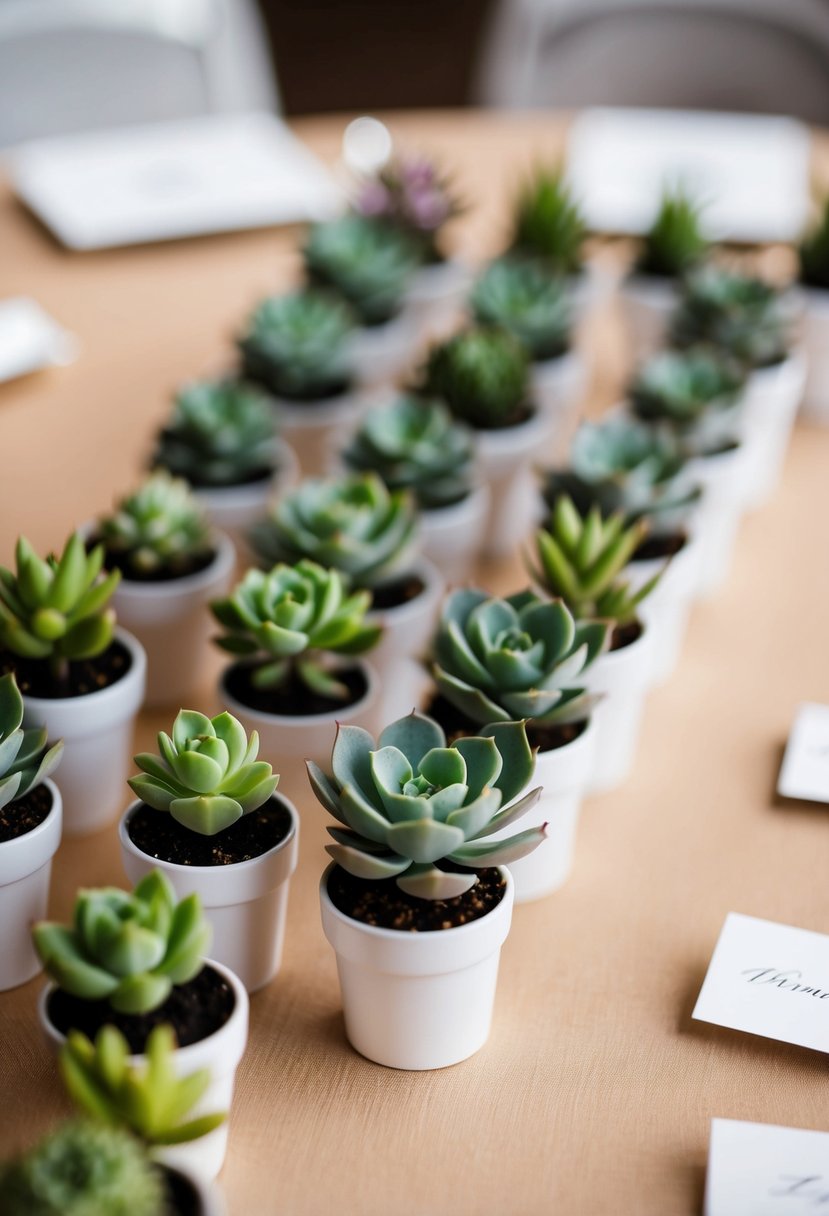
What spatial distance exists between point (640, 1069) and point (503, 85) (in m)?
2.06

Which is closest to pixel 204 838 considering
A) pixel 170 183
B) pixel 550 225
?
pixel 550 225

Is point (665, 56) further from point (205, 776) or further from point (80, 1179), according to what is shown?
point (80, 1179)

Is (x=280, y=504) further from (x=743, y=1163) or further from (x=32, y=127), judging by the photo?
(x=32, y=127)

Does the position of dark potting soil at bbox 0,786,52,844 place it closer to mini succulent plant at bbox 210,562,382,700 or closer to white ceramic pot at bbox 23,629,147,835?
white ceramic pot at bbox 23,629,147,835

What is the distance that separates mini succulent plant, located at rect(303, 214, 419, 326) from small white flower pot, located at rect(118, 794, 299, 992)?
906 millimetres

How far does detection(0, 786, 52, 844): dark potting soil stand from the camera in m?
0.85

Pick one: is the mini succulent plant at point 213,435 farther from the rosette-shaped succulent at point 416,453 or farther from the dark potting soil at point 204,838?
the dark potting soil at point 204,838

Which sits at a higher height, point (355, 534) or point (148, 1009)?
point (355, 534)

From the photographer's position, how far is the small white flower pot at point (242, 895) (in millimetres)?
816

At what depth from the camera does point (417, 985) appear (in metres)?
0.79

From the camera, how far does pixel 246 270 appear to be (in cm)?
191

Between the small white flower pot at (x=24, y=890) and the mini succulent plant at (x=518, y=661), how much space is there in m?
0.27

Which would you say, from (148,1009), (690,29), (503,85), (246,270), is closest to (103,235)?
(246,270)

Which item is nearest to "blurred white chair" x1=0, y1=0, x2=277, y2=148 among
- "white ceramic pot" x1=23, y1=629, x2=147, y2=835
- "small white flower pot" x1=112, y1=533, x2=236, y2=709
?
"small white flower pot" x1=112, y1=533, x2=236, y2=709
